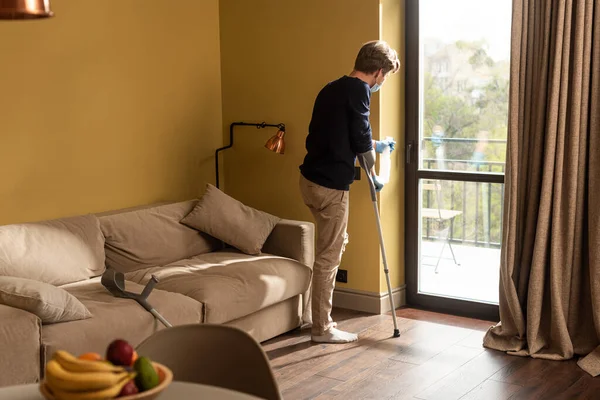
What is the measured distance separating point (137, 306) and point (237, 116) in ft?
7.20

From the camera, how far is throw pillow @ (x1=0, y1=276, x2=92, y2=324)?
3.18 meters

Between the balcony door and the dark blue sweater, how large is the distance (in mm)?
838

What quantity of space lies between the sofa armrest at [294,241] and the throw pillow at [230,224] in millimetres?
75

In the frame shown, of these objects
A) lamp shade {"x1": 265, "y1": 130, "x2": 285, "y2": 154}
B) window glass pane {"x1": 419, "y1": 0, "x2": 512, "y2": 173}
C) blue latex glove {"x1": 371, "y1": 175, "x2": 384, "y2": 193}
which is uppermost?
window glass pane {"x1": 419, "y1": 0, "x2": 512, "y2": 173}

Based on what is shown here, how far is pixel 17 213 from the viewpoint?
4.22 m

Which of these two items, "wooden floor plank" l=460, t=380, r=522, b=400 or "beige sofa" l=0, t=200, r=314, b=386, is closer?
"beige sofa" l=0, t=200, r=314, b=386

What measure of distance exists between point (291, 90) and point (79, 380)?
3.91 metres

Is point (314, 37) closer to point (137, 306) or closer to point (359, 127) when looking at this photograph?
point (359, 127)

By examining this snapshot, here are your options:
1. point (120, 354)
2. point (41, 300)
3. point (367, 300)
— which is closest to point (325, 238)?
point (367, 300)

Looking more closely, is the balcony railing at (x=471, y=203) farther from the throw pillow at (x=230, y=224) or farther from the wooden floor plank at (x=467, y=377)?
the throw pillow at (x=230, y=224)

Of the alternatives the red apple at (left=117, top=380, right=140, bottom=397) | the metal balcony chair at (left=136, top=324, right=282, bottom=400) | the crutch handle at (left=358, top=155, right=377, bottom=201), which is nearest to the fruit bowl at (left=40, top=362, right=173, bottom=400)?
the red apple at (left=117, top=380, right=140, bottom=397)

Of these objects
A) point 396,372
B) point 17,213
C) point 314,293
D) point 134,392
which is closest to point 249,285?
point 314,293

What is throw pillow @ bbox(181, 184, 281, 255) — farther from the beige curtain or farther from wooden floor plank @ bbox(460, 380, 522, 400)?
wooden floor plank @ bbox(460, 380, 522, 400)

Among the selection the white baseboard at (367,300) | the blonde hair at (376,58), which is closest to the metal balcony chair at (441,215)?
the white baseboard at (367,300)
